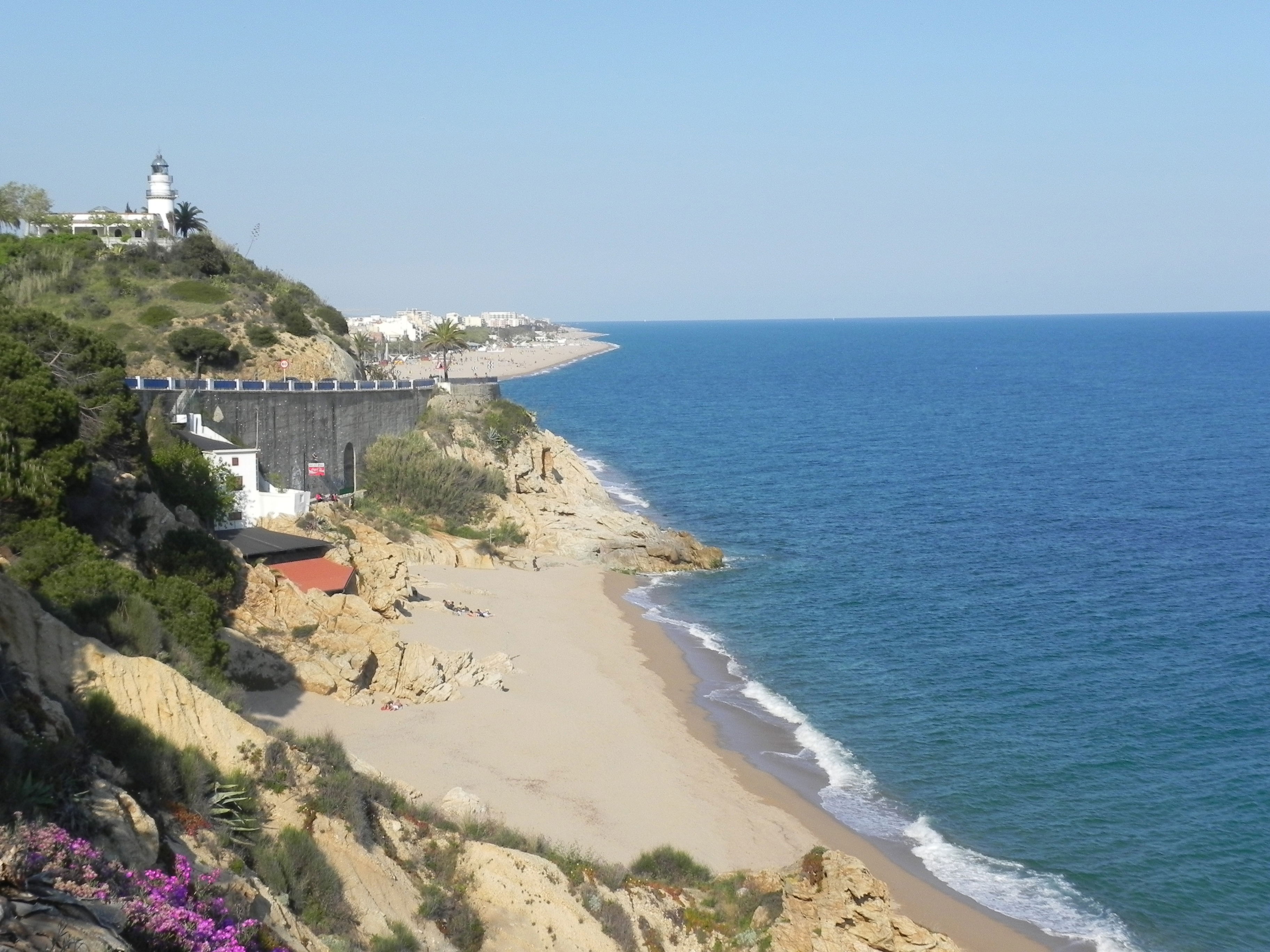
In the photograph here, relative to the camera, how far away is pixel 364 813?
15.2 m

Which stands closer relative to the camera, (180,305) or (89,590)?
(89,590)

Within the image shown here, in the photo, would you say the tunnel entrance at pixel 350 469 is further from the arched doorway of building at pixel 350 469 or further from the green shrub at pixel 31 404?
the green shrub at pixel 31 404

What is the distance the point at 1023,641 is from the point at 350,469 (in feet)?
90.6

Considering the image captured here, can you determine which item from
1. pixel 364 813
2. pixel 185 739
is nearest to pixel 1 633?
pixel 185 739

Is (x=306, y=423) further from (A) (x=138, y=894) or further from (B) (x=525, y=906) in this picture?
(A) (x=138, y=894)

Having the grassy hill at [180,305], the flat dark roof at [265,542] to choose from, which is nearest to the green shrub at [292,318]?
the grassy hill at [180,305]

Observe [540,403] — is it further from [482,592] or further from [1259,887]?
[1259,887]

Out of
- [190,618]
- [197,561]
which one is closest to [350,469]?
[197,561]

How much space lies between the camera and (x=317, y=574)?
31031 millimetres

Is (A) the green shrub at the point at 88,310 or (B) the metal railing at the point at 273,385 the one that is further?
(A) the green shrub at the point at 88,310

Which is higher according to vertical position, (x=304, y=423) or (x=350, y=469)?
(x=304, y=423)

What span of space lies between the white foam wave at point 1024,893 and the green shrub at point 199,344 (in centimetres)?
3659

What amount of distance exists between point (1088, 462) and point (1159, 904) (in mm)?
56009

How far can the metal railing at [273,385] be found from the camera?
40.4 meters
